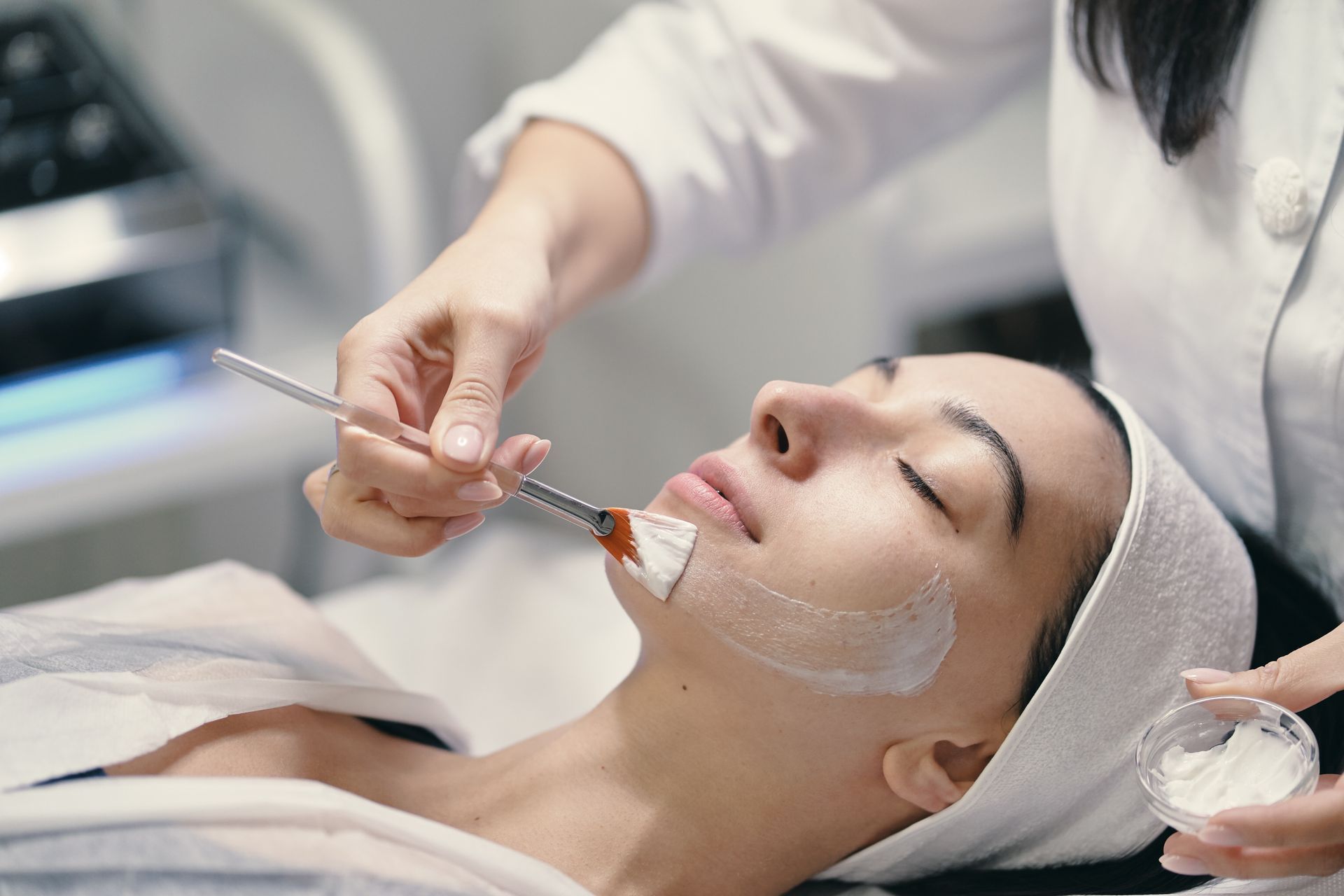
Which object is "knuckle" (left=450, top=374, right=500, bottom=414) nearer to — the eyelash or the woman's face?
the woman's face

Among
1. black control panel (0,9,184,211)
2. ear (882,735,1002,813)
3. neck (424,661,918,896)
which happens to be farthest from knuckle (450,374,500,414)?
black control panel (0,9,184,211)

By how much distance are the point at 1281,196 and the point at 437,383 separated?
61 centimetres

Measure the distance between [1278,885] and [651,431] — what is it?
128cm

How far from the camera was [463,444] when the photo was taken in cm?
70

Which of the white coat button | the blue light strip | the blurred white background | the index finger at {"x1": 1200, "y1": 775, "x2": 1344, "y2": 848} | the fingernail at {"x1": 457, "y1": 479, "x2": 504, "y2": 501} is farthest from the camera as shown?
the blurred white background

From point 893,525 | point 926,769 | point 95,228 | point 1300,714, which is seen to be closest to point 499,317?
point 893,525

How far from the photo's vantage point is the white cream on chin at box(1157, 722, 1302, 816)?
0.68 metres

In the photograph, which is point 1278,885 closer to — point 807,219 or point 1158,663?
point 1158,663

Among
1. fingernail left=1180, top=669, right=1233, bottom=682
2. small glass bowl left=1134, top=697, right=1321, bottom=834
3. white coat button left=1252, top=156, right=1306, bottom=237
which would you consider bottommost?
small glass bowl left=1134, top=697, right=1321, bottom=834

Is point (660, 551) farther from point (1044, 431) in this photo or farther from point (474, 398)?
point (1044, 431)

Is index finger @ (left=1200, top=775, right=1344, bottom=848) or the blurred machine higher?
the blurred machine

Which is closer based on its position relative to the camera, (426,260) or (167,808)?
(167,808)

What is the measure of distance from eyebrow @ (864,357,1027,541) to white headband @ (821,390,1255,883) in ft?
0.23

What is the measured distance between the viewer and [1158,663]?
2.73 ft
